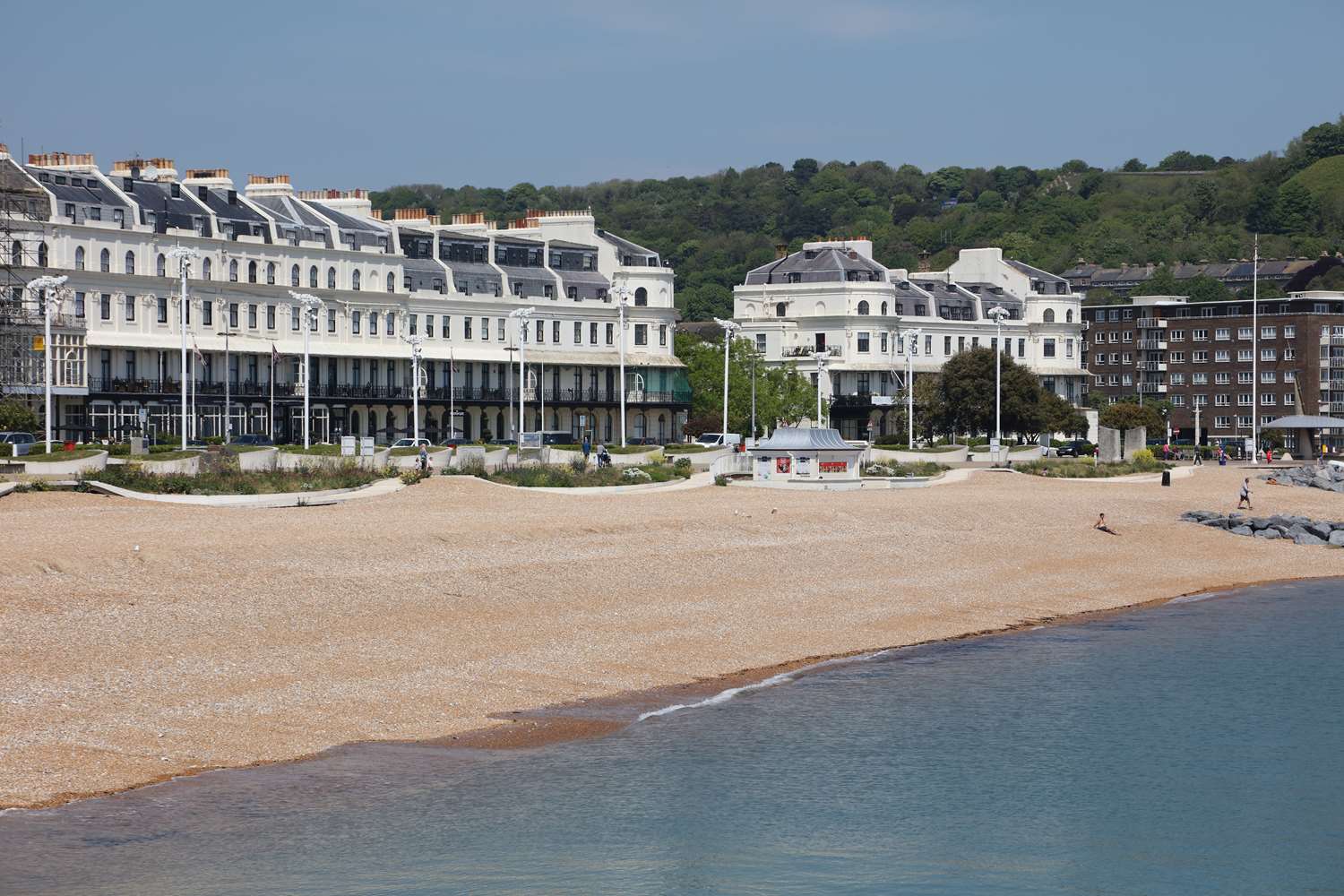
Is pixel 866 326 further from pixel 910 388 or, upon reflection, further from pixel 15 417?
pixel 15 417

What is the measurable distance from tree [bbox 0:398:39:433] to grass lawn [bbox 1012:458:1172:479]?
45179mm

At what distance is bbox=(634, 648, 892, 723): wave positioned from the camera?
2986 centimetres

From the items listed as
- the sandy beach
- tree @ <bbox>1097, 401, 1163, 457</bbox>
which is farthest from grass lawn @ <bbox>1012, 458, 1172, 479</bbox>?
tree @ <bbox>1097, 401, 1163, 457</bbox>

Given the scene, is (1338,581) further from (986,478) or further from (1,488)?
(1,488)

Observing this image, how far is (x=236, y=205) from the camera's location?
3757 inches

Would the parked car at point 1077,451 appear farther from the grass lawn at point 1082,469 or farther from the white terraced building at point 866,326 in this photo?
the white terraced building at point 866,326

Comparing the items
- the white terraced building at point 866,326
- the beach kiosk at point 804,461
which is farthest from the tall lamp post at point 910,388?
the beach kiosk at point 804,461

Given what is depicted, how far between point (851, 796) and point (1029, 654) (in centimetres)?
1289

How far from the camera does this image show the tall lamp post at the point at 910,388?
104 m

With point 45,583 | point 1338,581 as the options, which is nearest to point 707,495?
point 1338,581

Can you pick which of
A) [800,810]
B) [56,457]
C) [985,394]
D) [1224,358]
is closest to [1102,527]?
[56,457]

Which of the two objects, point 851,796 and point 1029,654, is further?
point 1029,654

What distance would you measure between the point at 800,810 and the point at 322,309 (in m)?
75.5

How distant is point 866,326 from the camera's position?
12525 cm
